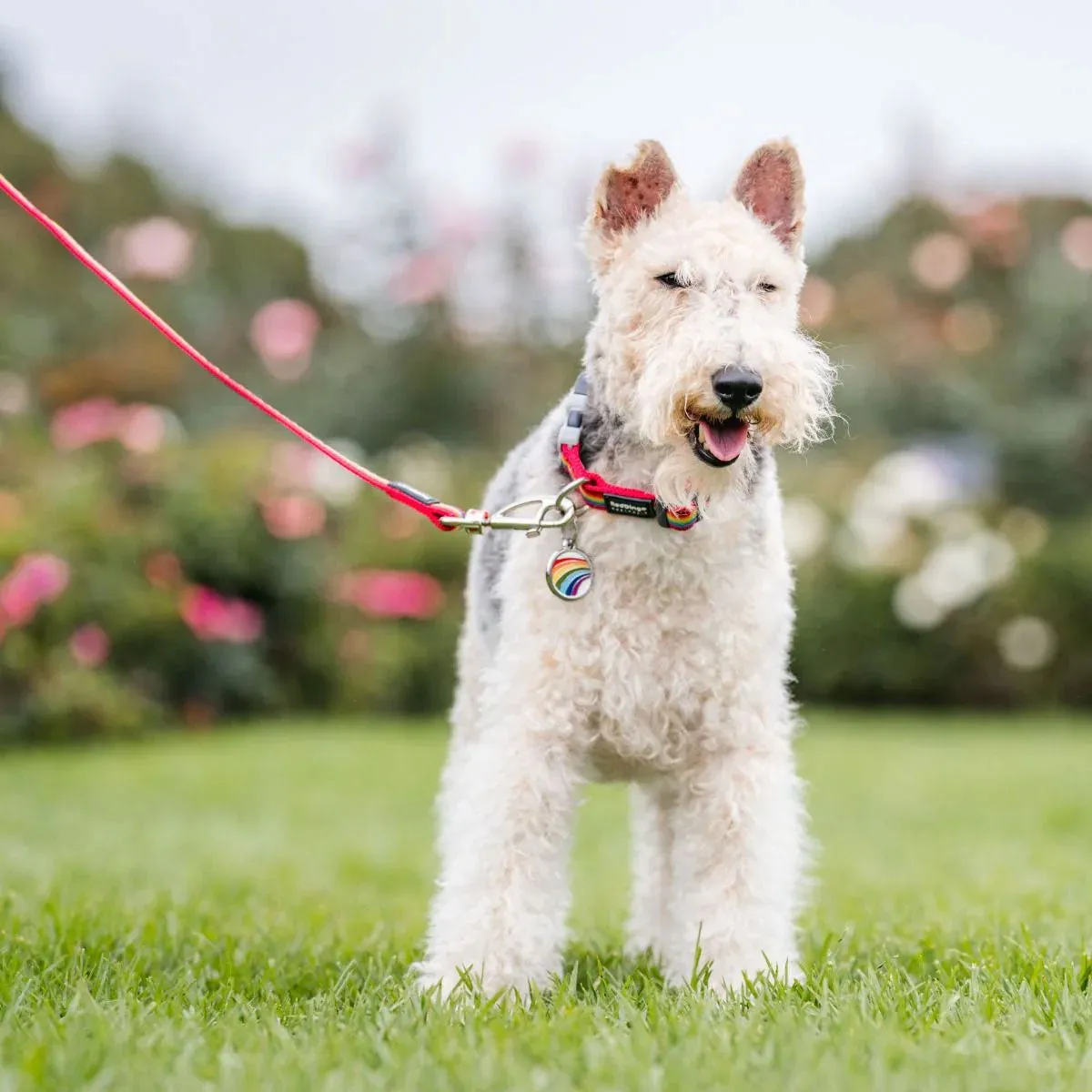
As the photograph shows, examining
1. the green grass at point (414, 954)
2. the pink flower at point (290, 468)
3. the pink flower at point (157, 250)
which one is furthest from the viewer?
the pink flower at point (157, 250)

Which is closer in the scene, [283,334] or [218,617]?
[218,617]

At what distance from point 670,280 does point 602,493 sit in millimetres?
501

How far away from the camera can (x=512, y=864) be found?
10.1ft

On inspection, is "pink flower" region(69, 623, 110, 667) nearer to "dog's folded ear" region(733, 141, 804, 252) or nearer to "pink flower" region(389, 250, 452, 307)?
"pink flower" region(389, 250, 452, 307)

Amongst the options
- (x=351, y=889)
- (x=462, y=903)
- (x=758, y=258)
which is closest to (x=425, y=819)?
(x=351, y=889)

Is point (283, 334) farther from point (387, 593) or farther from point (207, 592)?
point (207, 592)

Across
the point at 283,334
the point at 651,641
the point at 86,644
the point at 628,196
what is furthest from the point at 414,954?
the point at 283,334

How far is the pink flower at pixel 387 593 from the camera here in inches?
439

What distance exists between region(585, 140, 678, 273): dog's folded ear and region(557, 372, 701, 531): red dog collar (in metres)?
0.34

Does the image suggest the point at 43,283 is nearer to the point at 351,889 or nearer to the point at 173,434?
the point at 173,434

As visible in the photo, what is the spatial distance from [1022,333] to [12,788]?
41.8 feet

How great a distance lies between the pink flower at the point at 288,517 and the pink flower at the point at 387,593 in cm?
57

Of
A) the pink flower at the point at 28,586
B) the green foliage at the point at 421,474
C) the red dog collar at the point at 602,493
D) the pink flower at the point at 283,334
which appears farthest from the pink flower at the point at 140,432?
the red dog collar at the point at 602,493

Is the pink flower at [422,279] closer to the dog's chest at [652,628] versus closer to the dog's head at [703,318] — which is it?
the dog's head at [703,318]
